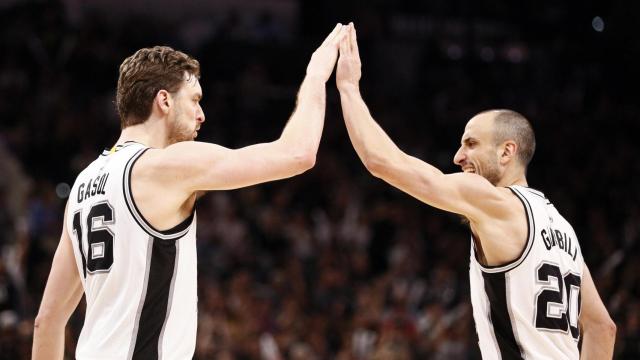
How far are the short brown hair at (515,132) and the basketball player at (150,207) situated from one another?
1.34m

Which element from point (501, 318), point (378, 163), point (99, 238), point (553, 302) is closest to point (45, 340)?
point (99, 238)

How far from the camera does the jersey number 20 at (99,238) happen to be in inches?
165

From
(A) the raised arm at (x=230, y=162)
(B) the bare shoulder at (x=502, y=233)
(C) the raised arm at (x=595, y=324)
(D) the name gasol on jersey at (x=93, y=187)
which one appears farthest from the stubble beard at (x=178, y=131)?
(C) the raised arm at (x=595, y=324)

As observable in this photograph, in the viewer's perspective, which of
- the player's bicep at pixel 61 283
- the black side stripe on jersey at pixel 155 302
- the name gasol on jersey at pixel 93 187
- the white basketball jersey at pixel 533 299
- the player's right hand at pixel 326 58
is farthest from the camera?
the player's right hand at pixel 326 58

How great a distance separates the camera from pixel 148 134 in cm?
444

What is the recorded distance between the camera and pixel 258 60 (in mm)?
16156

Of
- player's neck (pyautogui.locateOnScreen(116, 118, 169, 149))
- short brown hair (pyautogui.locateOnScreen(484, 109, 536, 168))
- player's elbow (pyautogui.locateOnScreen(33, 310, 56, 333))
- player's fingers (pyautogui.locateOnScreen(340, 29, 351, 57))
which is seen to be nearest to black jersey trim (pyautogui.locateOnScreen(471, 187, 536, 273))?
short brown hair (pyautogui.locateOnScreen(484, 109, 536, 168))

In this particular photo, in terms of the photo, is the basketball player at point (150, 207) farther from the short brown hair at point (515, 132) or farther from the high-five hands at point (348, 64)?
the short brown hair at point (515, 132)

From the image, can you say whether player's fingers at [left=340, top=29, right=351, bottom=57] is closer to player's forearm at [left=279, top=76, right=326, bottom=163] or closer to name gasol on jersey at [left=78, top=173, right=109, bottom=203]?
player's forearm at [left=279, top=76, right=326, bottom=163]

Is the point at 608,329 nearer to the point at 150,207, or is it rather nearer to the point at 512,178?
the point at 512,178

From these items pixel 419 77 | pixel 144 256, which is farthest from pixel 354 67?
pixel 419 77

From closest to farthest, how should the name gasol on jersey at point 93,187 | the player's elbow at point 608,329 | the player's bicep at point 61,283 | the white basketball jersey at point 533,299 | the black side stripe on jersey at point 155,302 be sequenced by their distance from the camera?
the black side stripe on jersey at point 155,302
the name gasol on jersey at point 93,187
the player's bicep at point 61,283
the white basketball jersey at point 533,299
the player's elbow at point 608,329

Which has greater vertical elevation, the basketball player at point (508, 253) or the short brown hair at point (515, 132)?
the short brown hair at point (515, 132)

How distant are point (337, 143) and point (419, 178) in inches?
428
